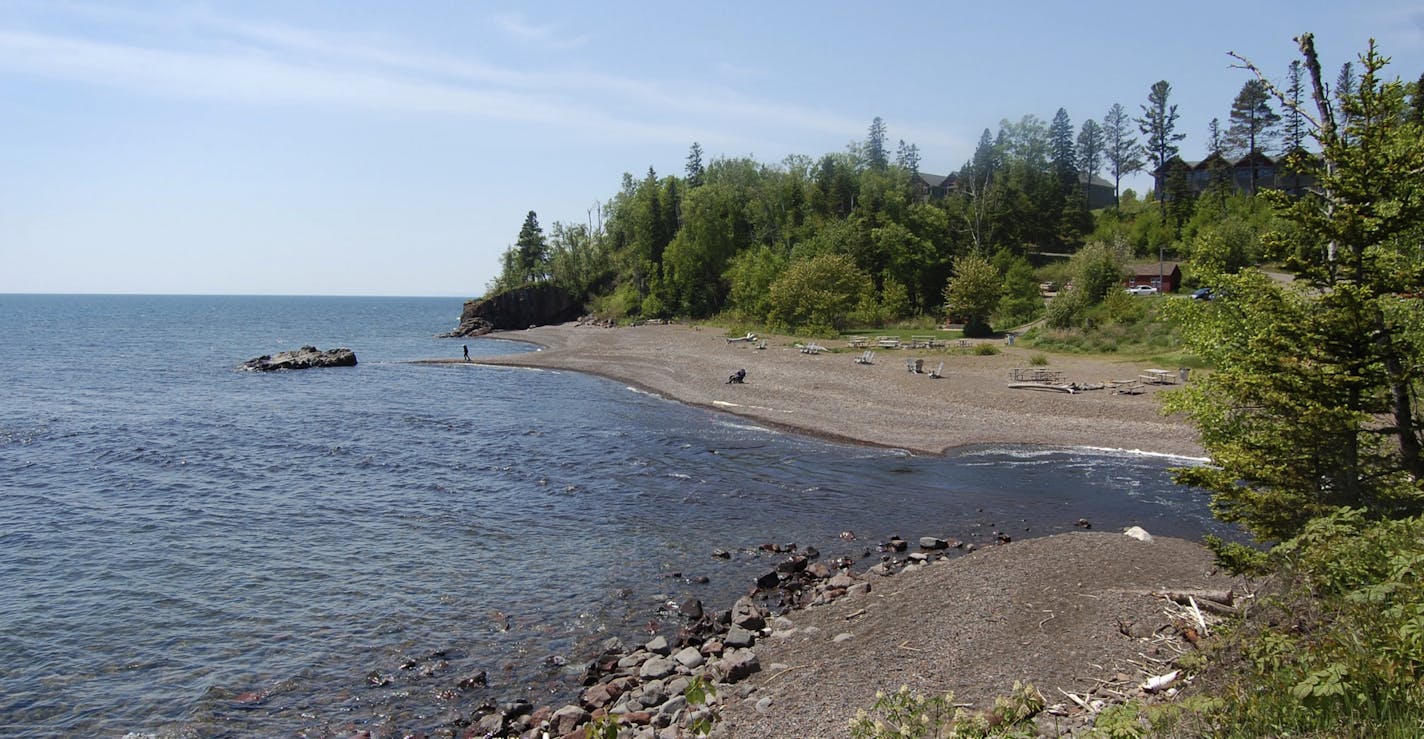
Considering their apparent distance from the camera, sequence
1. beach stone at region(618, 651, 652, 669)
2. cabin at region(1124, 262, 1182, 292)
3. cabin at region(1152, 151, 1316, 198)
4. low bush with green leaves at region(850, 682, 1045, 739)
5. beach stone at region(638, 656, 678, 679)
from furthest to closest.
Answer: cabin at region(1152, 151, 1316, 198) < cabin at region(1124, 262, 1182, 292) < beach stone at region(618, 651, 652, 669) < beach stone at region(638, 656, 678, 679) < low bush with green leaves at region(850, 682, 1045, 739)

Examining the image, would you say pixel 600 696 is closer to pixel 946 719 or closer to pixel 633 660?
pixel 633 660

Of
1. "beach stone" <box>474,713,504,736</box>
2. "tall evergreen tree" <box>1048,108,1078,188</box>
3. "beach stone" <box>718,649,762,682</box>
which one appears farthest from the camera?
"tall evergreen tree" <box>1048,108,1078,188</box>

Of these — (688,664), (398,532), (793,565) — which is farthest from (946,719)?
(398,532)

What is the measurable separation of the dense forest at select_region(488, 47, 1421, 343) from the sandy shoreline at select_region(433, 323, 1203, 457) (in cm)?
1292

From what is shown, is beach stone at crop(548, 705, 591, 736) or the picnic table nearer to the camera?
beach stone at crop(548, 705, 591, 736)

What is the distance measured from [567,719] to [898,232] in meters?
73.9

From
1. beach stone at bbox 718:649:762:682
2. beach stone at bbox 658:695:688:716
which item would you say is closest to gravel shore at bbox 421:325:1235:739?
beach stone at bbox 718:649:762:682

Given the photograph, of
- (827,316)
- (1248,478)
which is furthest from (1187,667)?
(827,316)

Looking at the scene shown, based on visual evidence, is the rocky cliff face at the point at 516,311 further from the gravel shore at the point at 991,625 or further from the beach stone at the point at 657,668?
the beach stone at the point at 657,668

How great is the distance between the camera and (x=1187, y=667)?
9.64 m

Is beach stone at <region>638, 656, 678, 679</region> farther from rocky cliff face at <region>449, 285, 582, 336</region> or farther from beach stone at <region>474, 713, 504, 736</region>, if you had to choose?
rocky cliff face at <region>449, 285, 582, 336</region>

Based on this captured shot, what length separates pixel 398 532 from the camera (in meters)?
22.8

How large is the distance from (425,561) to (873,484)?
13.8 metres

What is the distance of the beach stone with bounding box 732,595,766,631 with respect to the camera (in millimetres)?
15133
